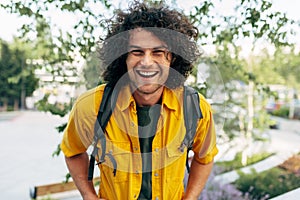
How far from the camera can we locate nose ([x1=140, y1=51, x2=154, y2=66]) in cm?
126

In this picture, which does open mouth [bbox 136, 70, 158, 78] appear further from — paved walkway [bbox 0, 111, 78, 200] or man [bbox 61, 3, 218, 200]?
paved walkway [bbox 0, 111, 78, 200]

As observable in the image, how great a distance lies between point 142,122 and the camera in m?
1.36

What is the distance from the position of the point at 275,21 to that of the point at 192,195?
1399 mm

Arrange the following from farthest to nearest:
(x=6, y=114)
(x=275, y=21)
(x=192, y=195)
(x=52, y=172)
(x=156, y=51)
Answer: (x=6, y=114), (x=52, y=172), (x=275, y=21), (x=192, y=195), (x=156, y=51)

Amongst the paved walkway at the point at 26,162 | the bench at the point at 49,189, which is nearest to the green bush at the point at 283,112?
the paved walkway at the point at 26,162

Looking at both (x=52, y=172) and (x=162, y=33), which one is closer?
(x=162, y=33)

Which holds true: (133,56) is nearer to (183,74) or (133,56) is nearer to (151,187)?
(183,74)

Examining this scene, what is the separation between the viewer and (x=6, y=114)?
49.9ft

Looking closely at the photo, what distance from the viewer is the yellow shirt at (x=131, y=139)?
129cm

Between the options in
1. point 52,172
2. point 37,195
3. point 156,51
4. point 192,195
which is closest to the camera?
point 156,51

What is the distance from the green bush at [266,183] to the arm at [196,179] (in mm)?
2175

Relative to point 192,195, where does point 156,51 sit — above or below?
above

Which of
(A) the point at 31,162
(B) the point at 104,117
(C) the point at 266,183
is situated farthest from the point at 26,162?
(B) the point at 104,117

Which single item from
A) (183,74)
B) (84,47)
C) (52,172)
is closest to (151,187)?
(183,74)
